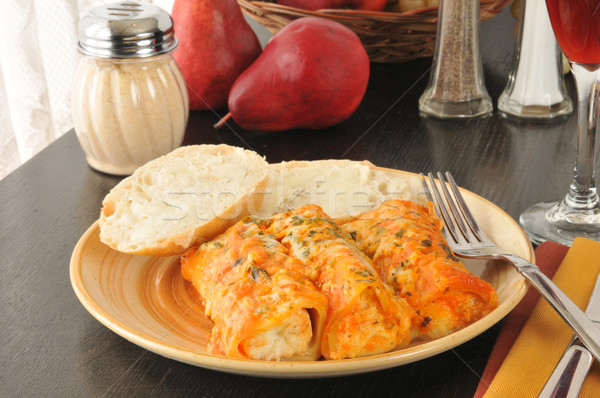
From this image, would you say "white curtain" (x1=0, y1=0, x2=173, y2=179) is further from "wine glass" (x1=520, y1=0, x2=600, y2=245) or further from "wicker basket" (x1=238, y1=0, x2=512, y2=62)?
"wine glass" (x1=520, y1=0, x2=600, y2=245)

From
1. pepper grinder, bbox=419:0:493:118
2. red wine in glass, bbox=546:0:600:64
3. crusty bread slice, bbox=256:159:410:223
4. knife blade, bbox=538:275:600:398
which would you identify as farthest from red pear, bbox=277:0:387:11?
knife blade, bbox=538:275:600:398

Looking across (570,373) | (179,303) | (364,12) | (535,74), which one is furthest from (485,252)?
(364,12)

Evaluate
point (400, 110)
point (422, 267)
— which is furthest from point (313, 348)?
point (400, 110)

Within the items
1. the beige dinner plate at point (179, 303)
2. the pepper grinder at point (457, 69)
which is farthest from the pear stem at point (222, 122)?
the beige dinner plate at point (179, 303)

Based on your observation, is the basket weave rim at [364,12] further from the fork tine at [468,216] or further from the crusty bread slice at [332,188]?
the fork tine at [468,216]

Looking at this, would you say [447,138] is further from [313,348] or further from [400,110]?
[313,348]
